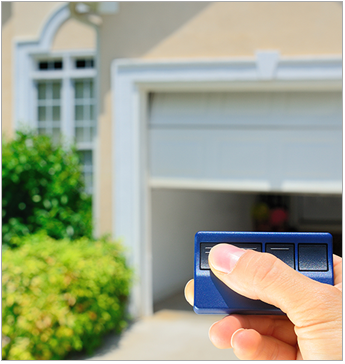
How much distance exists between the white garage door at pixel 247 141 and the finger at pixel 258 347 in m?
3.50

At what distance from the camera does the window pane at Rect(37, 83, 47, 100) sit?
5889 mm

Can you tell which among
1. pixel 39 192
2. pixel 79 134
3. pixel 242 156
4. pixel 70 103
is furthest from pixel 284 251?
pixel 70 103

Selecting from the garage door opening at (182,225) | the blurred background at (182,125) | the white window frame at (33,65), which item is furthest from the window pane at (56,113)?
the garage door opening at (182,225)

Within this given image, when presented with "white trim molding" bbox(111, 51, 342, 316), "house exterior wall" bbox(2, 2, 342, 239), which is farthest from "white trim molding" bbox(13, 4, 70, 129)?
"white trim molding" bbox(111, 51, 342, 316)

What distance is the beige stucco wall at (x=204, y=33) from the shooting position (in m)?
4.12

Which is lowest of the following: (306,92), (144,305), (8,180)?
(144,305)

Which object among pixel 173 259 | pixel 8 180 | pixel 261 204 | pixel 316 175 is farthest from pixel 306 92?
pixel 261 204

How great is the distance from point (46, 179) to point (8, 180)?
0.42 metres

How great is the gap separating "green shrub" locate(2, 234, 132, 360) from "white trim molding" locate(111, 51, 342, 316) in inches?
25.9

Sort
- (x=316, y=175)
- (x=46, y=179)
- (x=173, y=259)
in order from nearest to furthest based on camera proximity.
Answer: (x=316, y=175) → (x=46, y=179) → (x=173, y=259)

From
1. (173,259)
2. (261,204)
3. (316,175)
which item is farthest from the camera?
(261,204)

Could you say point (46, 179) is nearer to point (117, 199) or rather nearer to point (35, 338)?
point (117, 199)

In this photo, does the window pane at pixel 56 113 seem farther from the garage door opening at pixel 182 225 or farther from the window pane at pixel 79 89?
the garage door opening at pixel 182 225

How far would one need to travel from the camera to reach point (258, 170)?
4.48m
